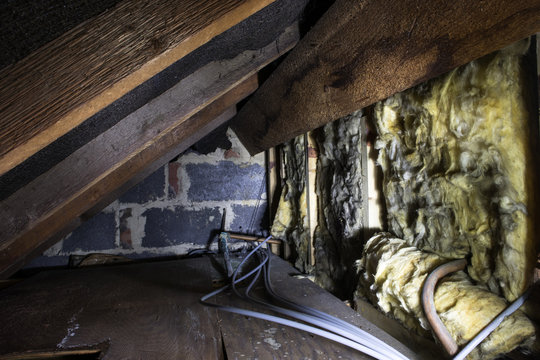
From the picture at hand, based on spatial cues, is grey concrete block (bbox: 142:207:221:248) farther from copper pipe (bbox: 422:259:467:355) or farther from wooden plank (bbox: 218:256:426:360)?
copper pipe (bbox: 422:259:467:355)

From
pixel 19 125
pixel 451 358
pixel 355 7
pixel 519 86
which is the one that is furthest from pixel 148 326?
pixel 519 86

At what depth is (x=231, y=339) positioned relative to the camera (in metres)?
0.97

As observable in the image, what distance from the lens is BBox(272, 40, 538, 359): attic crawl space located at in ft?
2.36

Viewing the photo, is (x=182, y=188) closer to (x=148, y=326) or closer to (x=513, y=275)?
(x=148, y=326)

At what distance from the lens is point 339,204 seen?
1.54 meters

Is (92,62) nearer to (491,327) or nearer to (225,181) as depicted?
(491,327)

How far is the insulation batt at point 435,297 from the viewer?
0.74 metres

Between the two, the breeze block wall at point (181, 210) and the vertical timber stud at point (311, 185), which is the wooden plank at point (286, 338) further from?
the breeze block wall at point (181, 210)

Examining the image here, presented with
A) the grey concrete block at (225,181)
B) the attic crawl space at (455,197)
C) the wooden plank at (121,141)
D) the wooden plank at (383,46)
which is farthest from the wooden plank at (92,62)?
the grey concrete block at (225,181)

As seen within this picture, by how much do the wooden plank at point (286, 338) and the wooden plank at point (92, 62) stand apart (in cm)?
77

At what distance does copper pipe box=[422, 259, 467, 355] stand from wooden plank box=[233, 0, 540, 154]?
1.85 feet

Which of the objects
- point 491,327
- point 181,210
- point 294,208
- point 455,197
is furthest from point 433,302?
point 181,210

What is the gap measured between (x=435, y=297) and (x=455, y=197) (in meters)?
0.31

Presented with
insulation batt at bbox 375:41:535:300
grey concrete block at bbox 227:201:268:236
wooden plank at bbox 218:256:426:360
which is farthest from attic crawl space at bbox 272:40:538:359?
grey concrete block at bbox 227:201:268:236
